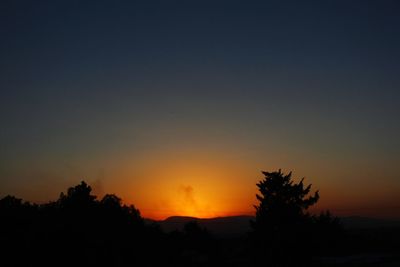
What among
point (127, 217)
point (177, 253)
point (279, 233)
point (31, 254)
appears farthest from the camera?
point (177, 253)

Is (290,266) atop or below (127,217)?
below

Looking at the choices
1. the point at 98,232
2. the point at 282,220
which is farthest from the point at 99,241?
the point at 282,220

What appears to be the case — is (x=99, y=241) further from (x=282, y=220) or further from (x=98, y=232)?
(x=282, y=220)

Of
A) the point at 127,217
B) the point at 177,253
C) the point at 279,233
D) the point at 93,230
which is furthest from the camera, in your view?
the point at 177,253

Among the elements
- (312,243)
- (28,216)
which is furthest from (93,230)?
(312,243)

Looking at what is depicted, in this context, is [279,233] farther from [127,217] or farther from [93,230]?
[127,217]

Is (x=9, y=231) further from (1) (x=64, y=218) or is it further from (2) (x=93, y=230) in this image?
(2) (x=93, y=230)

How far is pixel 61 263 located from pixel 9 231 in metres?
5.03

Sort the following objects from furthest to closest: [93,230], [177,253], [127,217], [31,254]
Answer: [177,253] < [127,217] < [93,230] < [31,254]

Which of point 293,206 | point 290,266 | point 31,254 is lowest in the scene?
point 290,266

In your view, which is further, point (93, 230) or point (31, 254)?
point (93, 230)

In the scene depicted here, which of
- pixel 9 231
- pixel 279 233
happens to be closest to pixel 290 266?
pixel 279 233

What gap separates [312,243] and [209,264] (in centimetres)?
2104

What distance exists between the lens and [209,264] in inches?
2160
